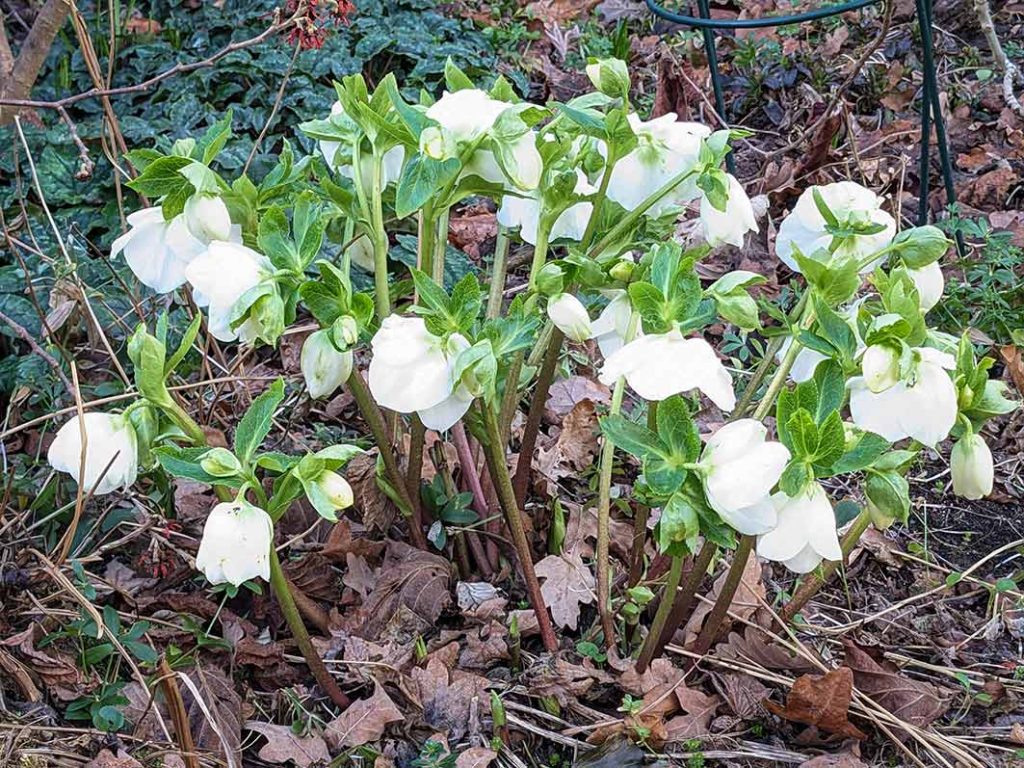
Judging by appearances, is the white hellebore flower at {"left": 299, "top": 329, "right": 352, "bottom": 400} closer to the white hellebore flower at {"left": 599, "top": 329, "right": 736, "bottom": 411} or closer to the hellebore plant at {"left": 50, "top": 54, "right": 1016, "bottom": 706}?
the hellebore plant at {"left": 50, "top": 54, "right": 1016, "bottom": 706}

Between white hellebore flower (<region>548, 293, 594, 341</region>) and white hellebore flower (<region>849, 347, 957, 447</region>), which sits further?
white hellebore flower (<region>548, 293, 594, 341</region>)

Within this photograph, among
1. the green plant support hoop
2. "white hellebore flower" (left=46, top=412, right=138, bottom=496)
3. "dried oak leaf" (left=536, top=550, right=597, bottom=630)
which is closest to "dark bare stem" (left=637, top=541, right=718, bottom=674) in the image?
"dried oak leaf" (left=536, top=550, right=597, bottom=630)

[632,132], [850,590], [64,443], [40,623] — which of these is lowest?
[850,590]

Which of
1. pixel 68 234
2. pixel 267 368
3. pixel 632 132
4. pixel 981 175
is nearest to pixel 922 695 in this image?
pixel 632 132

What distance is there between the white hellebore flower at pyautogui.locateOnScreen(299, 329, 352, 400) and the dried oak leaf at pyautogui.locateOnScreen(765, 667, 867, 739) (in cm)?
61

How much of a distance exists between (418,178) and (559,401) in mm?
870

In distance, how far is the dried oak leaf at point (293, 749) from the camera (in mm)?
1225

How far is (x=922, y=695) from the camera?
1248mm

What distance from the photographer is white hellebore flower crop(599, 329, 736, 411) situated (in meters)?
0.93

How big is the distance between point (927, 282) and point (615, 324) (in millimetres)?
314

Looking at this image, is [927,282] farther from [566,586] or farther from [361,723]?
[361,723]

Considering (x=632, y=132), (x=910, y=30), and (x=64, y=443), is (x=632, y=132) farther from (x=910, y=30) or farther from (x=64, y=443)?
(x=910, y=30)

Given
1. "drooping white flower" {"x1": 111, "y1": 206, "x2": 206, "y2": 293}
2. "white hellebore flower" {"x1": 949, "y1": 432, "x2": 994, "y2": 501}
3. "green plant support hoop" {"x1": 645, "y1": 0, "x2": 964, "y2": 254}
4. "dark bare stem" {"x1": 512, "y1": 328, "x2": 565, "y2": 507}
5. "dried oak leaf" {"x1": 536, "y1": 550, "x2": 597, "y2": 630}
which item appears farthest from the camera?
"green plant support hoop" {"x1": 645, "y1": 0, "x2": 964, "y2": 254}

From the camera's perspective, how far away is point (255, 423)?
40.3 inches
